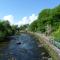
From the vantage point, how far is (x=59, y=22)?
267 ft

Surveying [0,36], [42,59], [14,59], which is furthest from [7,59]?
[0,36]

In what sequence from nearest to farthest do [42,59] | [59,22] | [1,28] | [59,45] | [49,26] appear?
[42,59], [59,45], [59,22], [49,26], [1,28]

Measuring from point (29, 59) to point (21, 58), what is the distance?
2212 mm

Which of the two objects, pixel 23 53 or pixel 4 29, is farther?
pixel 4 29

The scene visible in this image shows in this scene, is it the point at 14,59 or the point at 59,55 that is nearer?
the point at 59,55

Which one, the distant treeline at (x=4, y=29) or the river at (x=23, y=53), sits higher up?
the distant treeline at (x=4, y=29)

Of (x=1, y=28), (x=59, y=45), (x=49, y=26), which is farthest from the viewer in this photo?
(x=1, y=28)

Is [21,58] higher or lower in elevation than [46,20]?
lower

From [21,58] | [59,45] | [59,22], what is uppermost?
[59,22]

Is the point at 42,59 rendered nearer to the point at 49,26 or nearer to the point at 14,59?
the point at 14,59

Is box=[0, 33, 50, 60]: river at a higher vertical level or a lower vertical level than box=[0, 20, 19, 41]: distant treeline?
lower

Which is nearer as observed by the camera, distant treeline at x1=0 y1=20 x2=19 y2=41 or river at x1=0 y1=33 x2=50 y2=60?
river at x1=0 y1=33 x2=50 y2=60

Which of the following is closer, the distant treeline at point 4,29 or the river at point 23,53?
the river at point 23,53

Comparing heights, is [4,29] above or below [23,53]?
above
